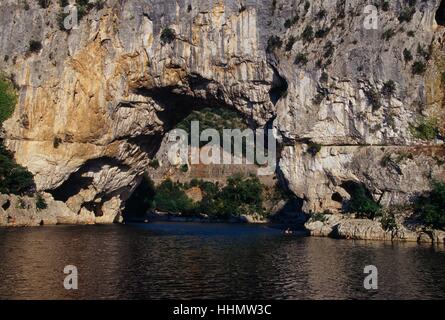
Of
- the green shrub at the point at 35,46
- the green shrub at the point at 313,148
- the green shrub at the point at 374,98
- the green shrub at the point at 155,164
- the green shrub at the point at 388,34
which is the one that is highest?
the green shrub at the point at 35,46

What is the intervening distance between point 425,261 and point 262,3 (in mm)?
28390

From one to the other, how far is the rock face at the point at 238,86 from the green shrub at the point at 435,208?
1902 millimetres

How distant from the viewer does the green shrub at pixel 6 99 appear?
58188 mm

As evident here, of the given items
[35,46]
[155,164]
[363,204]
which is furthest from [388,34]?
[155,164]

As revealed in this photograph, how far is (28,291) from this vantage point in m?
25.4

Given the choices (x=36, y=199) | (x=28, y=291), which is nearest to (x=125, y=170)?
(x=36, y=199)

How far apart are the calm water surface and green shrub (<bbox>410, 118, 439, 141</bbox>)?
29.8 ft

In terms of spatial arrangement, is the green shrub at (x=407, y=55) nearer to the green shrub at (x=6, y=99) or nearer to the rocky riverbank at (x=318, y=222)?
the rocky riverbank at (x=318, y=222)

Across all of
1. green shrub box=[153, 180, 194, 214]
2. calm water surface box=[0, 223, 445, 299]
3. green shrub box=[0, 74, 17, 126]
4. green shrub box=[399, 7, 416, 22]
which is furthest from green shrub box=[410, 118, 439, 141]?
green shrub box=[153, 180, 194, 214]

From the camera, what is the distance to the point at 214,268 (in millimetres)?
31953

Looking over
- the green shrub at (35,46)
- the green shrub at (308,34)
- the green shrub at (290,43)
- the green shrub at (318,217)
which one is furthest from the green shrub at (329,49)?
the green shrub at (35,46)

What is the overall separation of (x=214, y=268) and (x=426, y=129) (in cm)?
2222

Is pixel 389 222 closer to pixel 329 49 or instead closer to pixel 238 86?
pixel 329 49

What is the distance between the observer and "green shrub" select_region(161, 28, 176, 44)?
5562 centimetres
